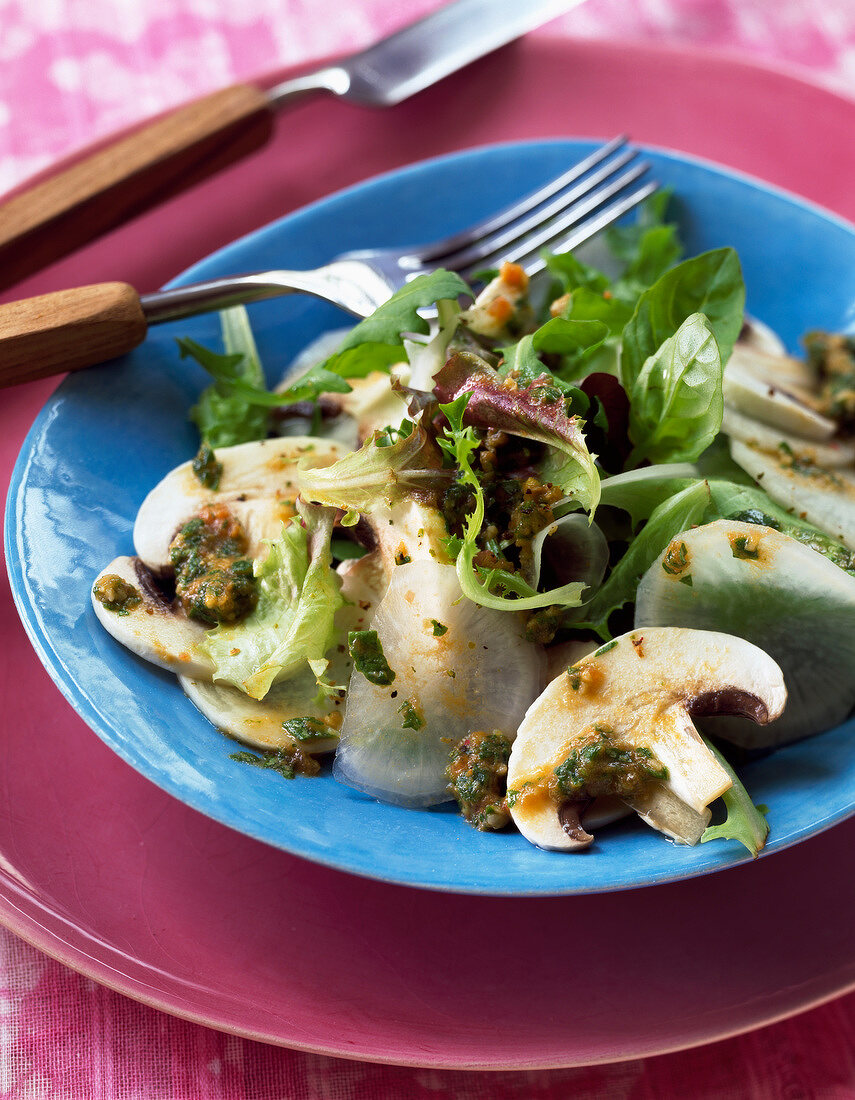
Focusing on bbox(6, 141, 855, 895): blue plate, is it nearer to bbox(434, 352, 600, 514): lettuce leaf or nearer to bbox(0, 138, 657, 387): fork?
bbox(0, 138, 657, 387): fork

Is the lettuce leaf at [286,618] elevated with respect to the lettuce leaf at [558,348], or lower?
lower

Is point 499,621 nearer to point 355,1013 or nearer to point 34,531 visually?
point 355,1013

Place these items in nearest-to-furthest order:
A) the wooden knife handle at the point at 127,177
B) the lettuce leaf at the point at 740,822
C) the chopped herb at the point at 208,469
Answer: the lettuce leaf at the point at 740,822 → the chopped herb at the point at 208,469 → the wooden knife handle at the point at 127,177

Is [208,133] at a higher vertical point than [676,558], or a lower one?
higher

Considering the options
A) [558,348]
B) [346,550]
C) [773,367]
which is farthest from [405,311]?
[773,367]

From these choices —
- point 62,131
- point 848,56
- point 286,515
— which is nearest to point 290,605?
point 286,515

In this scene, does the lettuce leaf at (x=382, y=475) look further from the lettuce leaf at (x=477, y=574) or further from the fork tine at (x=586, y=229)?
the fork tine at (x=586, y=229)

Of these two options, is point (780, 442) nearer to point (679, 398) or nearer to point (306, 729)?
point (679, 398)

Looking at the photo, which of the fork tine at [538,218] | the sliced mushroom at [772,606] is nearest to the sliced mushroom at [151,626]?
the sliced mushroom at [772,606]
